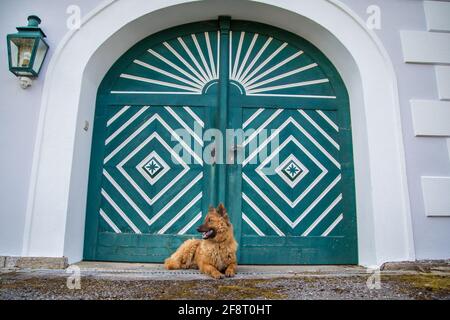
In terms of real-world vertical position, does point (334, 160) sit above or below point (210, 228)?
above

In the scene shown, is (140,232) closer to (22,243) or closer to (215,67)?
(22,243)

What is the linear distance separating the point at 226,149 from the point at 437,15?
3298 mm

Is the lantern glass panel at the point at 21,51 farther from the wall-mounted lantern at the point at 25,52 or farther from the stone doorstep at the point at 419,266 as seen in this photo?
the stone doorstep at the point at 419,266

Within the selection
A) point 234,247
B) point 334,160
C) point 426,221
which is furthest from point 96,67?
point 426,221

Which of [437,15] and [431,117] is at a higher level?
[437,15]

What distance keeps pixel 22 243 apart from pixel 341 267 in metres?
3.70

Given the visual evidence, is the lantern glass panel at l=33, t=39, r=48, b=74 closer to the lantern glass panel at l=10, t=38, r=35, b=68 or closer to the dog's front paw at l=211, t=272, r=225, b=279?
the lantern glass panel at l=10, t=38, r=35, b=68

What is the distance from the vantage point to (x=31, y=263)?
339cm

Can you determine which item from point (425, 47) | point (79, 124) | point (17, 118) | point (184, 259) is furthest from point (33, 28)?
point (425, 47)

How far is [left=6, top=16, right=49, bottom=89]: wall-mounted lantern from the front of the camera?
368cm

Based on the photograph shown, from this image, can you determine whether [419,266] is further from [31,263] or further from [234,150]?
[31,263]

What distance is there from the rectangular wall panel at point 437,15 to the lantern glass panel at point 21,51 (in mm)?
4989

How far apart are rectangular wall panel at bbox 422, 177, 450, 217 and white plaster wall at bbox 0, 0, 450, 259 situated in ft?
0.21

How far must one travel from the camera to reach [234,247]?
3.23m
